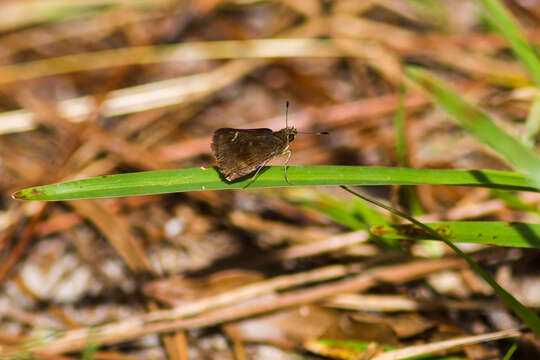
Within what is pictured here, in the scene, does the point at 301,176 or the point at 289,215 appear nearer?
the point at 301,176

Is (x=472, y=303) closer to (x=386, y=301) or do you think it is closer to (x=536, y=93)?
(x=386, y=301)

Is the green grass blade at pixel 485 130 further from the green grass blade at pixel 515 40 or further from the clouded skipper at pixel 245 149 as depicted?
the clouded skipper at pixel 245 149

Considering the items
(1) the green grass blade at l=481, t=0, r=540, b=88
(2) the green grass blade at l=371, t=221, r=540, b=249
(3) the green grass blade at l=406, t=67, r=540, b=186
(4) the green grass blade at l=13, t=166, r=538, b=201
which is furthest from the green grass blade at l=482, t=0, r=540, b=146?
(2) the green grass blade at l=371, t=221, r=540, b=249

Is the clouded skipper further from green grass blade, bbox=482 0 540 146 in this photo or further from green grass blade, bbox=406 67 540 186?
green grass blade, bbox=482 0 540 146

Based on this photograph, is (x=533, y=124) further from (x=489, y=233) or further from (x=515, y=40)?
(x=489, y=233)

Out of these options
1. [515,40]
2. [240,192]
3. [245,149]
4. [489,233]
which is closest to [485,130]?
[489,233]

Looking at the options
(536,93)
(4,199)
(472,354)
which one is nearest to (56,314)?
(4,199)
